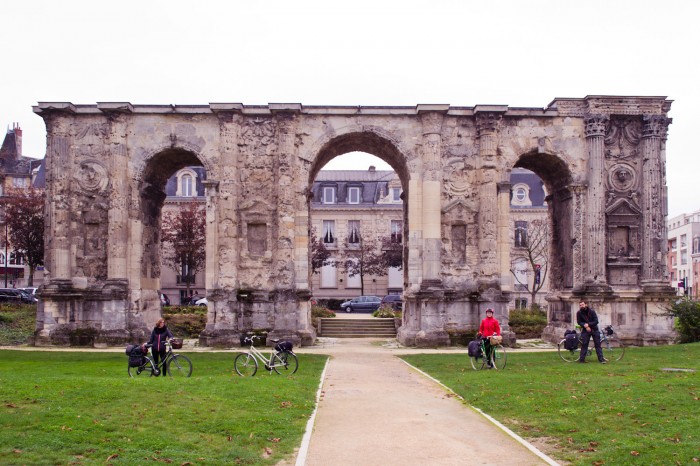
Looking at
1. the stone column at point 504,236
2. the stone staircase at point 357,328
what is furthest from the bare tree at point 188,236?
the stone column at point 504,236

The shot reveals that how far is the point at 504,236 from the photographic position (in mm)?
24344

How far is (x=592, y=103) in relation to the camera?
80.8ft

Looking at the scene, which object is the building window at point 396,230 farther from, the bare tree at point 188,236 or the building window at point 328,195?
the bare tree at point 188,236

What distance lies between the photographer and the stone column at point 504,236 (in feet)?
79.2

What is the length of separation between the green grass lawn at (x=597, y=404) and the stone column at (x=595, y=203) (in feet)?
21.6

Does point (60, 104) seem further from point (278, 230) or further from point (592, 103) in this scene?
point (592, 103)

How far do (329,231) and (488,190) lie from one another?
29.1m

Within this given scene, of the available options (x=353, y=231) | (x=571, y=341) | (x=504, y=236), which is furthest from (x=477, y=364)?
(x=353, y=231)

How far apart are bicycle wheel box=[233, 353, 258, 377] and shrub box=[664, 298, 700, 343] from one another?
15.2m

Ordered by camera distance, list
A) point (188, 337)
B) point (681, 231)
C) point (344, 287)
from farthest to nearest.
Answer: point (681, 231) → point (344, 287) → point (188, 337)

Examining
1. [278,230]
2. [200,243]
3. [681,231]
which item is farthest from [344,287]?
[681,231]

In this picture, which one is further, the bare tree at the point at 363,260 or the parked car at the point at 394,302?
the bare tree at the point at 363,260

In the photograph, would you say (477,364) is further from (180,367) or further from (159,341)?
(159,341)

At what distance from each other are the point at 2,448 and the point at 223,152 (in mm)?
17406
